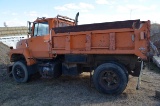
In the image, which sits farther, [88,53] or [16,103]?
[88,53]

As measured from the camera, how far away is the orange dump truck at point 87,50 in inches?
242

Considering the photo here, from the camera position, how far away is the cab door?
26.0 feet

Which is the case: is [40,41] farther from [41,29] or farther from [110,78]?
[110,78]

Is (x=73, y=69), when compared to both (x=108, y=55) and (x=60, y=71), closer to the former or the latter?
(x=60, y=71)

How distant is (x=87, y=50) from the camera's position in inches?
268

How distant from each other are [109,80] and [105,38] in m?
1.34

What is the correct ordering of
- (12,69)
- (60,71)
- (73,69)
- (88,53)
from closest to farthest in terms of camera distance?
(88,53) → (73,69) → (60,71) → (12,69)

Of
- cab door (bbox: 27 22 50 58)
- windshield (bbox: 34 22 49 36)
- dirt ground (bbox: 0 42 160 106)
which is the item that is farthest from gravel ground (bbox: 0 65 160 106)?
windshield (bbox: 34 22 49 36)

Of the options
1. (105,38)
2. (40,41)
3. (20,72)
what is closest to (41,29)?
(40,41)

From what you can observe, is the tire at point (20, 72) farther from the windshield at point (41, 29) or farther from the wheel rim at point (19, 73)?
the windshield at point (41, 29)

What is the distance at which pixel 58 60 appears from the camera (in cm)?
817

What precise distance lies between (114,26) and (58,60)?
9.55ft

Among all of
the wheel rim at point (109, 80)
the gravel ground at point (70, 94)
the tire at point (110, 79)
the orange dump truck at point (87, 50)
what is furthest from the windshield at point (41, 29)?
the wheel rim at point (109, 80)

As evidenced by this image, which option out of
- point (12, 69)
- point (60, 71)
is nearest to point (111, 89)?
point (60, 71)
